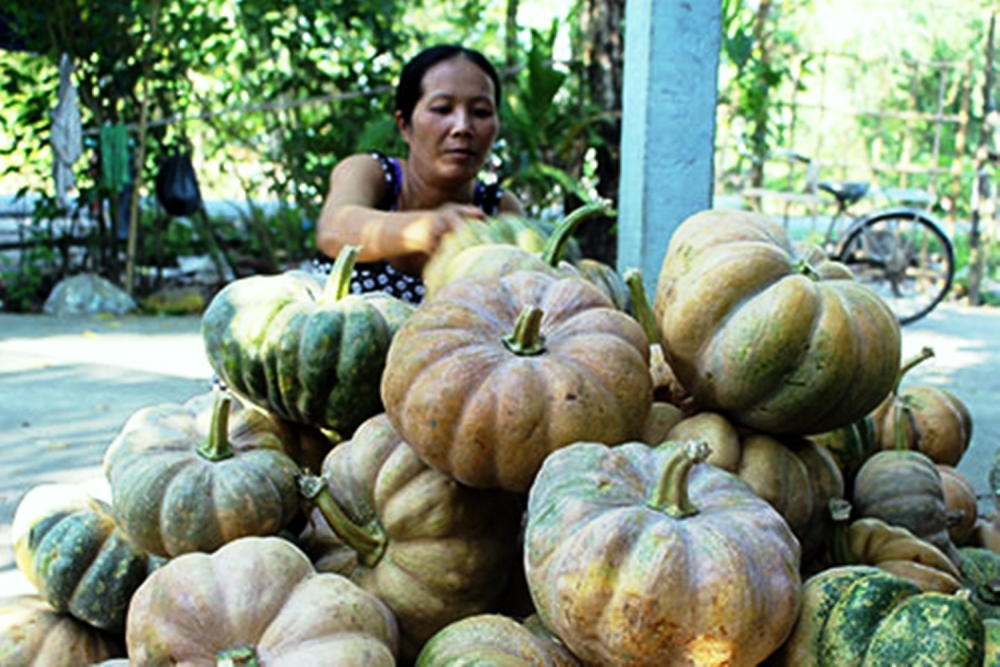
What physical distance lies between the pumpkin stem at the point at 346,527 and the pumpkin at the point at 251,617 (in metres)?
0.16

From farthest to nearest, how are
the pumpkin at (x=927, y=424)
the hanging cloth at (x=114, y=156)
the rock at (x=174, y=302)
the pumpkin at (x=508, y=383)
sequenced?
the rock at (x=174, y=302) → the hanging cloth at (x=114, y=156) → the pumpkin at (x=927, y=424) → the pumpkin at (x=508, y=383)

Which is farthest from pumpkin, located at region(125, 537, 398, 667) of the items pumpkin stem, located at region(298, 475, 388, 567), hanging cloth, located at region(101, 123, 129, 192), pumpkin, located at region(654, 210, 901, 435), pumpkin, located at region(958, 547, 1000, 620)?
hanging cloth, located at region(101, 123, 129, 192)

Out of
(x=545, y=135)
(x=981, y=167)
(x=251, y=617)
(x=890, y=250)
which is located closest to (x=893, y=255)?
(x=890, y=250)

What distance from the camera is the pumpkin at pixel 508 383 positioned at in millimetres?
1722

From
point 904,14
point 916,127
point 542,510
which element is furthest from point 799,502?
point 904,14

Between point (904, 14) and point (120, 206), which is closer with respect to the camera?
point (120, 206)

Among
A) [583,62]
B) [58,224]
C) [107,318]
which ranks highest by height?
[583,62]

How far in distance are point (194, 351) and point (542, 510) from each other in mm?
6262

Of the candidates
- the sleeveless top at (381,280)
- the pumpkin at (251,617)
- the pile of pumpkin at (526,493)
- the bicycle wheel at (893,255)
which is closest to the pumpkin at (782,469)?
the pile of pumpkin at (526,493)

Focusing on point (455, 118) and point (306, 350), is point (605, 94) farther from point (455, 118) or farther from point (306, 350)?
point (306, 350)

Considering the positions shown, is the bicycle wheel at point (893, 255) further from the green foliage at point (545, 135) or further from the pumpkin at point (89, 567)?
the pumpkin at point (89, 567)

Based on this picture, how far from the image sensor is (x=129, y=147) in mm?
9648

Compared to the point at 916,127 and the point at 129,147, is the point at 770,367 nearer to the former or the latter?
the point at 129,147

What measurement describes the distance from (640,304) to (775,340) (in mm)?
469
